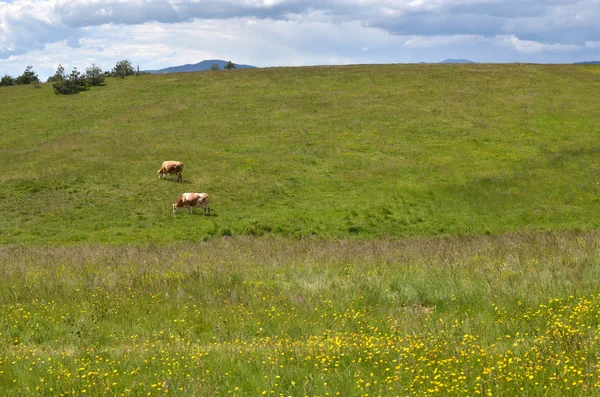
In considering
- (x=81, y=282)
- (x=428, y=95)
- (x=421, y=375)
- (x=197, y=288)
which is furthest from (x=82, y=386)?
(x=428, y=95)

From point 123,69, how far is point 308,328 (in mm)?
79901

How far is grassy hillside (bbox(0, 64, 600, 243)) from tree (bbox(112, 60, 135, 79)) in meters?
14.1

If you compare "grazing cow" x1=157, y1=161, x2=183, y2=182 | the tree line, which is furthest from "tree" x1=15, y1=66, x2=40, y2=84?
"grazing cow" x1=157, y1=161, x2=183, y2=182

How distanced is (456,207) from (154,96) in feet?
146

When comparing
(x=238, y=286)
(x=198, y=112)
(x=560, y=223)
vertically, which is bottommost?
(x=560, y=223)

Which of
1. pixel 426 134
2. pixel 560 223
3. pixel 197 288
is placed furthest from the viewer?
pixel 426 134

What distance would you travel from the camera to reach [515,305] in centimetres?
769

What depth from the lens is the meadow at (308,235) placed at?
5.67 meters

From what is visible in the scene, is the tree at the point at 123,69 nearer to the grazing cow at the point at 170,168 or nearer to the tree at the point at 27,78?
the tree at the point at 27,78

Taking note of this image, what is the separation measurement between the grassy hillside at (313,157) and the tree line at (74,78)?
8.08 feet

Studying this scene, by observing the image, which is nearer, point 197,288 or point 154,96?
point 197,288

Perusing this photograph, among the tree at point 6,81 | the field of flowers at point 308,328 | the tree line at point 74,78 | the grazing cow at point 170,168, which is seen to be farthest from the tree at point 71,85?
the field of flowers at point 308,328

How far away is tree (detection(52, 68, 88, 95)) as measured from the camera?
2596 inches

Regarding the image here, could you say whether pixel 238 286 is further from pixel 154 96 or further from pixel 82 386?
pixel 154 96
